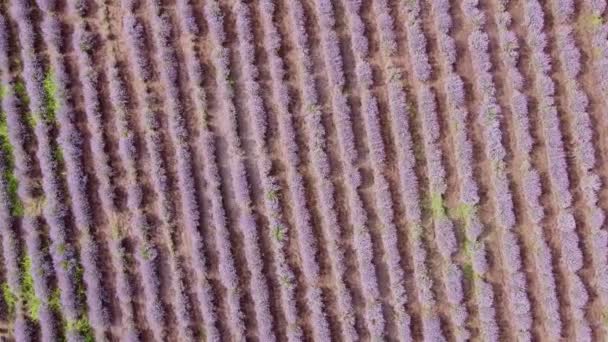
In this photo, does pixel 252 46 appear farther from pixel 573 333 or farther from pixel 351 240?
pixel 573 333

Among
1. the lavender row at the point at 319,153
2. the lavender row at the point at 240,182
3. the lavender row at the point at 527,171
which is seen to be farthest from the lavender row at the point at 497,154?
the lavender row at the point at 240,182

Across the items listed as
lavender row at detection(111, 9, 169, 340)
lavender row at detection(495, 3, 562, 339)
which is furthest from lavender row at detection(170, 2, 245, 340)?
lavender row at detection(495, 3, 562, 339)

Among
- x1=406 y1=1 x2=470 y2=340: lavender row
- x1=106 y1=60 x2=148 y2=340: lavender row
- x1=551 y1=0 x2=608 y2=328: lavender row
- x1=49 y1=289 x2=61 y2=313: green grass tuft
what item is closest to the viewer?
x1=551 y1=0 x2=608 y2=328: lavender row

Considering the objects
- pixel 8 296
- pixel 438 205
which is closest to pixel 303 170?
pixel 438 205

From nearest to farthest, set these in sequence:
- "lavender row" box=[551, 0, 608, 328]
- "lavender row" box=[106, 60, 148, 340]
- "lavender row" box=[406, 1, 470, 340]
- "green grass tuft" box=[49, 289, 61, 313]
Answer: "lavender row" box=[551, 0, 608, 328] < "lavender row" box=[406, 1, 470, 340] < "lavender row" box=[106, 60, 148, 340] < "green grass tuft" box=[49, 289, 61, 313]

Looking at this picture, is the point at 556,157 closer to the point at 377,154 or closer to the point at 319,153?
the point at 377,154

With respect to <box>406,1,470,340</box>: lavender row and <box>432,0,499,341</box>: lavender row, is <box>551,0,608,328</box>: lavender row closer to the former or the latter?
<box>432,0,499,341</box>: lavender row
